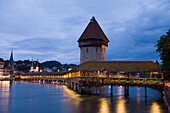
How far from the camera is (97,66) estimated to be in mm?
41906

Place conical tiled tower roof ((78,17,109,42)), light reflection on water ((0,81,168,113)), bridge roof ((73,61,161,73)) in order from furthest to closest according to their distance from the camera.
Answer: conical tiled tower roof ((78,17,109,42)), bridge roof ((73,61,161,73)), light reflection on water ((0,81,168,113))

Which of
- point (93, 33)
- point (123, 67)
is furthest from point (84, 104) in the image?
point (93, 33)

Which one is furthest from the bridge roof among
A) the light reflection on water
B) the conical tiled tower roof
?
the conical tiled tower roof

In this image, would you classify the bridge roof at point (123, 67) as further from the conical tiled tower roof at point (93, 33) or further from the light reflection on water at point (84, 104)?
the conical tiled tower roof at point (93, 33)

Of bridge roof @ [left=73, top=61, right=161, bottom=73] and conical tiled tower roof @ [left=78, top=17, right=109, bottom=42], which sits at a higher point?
conical tiled tower roof @ [left=78, top=17, right=109, bottom=42]

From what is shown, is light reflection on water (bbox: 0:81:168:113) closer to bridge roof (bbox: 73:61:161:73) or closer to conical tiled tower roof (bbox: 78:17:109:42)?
bridge roof (bbox: 73:61:161:73)

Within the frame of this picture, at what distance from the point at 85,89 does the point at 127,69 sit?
53.8ft

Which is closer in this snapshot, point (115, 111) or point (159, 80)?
point (115, 111)

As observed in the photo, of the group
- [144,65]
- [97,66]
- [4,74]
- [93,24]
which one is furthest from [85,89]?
[4,74]

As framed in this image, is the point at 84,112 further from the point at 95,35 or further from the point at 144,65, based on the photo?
the point at 95,35

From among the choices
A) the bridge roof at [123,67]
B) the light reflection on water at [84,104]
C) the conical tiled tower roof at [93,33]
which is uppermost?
the conical tiled tower roof at [93,33]

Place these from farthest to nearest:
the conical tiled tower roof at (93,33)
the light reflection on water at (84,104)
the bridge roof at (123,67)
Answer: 1. the conical tiled tower roof at (93,33)
2. the bridge roof at (123,67)
3. the light reflection on water at (84,104)

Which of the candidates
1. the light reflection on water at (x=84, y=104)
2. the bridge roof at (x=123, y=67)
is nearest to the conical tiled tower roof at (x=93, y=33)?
the bridge roof at (x=123, y=67)

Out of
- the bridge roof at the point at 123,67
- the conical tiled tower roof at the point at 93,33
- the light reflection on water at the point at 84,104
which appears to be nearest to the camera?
the light reflection on water at the point at 84,104
